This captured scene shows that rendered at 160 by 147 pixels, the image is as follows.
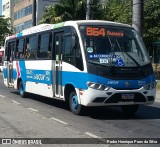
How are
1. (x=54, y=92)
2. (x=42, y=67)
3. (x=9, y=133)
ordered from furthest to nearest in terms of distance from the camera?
(x=42, y=67), (x=54, y=92), (x=9, y=133)

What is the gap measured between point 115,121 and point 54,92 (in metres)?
3.29

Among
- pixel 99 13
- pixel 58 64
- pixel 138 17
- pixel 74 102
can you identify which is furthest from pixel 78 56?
pixel 99 13

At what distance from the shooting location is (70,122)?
11.7 m

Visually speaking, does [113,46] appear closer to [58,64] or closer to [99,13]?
[58,64]

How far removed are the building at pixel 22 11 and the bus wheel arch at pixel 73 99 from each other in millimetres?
62932

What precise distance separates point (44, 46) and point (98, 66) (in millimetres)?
4097

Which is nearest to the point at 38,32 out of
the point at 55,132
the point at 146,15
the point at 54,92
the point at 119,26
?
the point at 54,92

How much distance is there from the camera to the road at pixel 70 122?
9.93 meters

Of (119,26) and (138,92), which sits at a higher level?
(119,26)

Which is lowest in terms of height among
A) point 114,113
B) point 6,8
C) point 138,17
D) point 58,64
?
point 114,113

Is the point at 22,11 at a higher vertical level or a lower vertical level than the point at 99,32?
higher

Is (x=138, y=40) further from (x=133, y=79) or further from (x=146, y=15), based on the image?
(x=146, y=15)

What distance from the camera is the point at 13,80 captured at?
798 inches

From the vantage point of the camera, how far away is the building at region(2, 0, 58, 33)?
79188 millimetres
